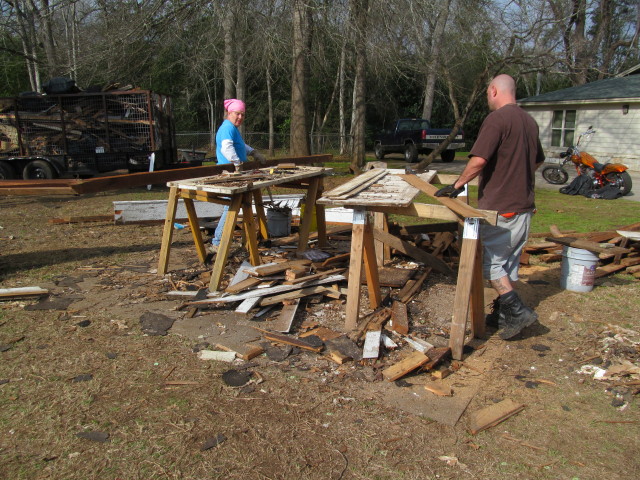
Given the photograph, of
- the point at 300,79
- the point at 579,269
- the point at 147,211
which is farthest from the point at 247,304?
the point at 300,79

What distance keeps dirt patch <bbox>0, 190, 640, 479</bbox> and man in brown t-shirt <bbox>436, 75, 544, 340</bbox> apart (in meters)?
0.42

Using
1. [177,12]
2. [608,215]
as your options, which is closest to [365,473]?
[608,215]

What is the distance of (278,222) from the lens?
7328 millimetres

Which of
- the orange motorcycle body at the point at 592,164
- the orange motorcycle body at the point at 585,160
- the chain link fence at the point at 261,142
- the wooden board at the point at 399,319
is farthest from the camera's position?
the chain link fence at the point at 261,142

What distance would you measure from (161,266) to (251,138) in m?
23.7

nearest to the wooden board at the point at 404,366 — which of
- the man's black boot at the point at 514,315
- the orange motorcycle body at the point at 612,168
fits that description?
the man's black boot at the point at 514,315

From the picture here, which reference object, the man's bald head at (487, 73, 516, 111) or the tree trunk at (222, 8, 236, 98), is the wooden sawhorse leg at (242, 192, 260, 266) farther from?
the tree trunk at (222, 8, 236, 98)

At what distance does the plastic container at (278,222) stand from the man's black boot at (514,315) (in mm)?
3907

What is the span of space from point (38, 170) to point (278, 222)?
9.08 m

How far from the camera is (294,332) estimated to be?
14.1 ft

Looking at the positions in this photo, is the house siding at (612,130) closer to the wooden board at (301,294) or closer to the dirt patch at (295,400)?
the dirt patch at (295,400)

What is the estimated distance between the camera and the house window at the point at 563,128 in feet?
69.5

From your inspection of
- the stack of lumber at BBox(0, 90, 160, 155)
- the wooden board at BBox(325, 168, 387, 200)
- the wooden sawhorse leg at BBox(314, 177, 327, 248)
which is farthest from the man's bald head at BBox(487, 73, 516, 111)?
the stack of lumber at BBox(0, 90, 160, 155)

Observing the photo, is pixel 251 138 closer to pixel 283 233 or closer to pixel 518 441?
pixel 283 233
